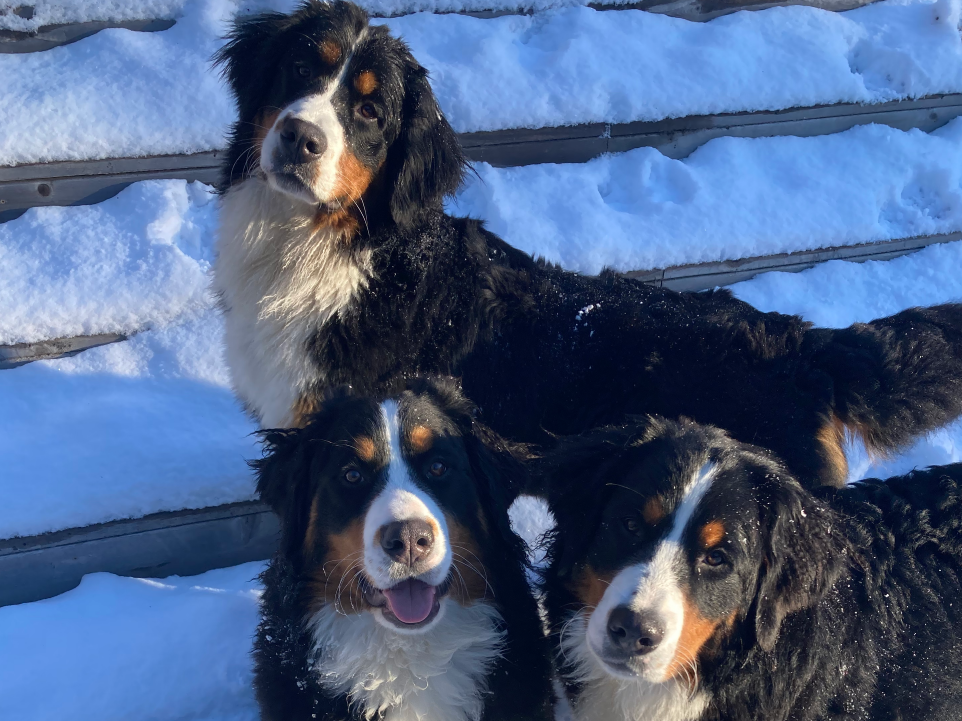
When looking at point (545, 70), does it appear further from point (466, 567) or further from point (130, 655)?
point (130, 655)

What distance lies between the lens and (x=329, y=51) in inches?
113

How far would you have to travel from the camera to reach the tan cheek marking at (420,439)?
2273mm

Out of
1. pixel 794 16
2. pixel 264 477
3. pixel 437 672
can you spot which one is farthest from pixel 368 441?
pixel 794 16

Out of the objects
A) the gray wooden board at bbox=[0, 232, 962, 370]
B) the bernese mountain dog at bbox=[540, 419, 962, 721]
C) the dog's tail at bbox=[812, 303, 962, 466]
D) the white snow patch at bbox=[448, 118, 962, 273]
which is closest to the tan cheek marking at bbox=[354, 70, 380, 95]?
the bernese mountain dog at bbox=[540, 419, 962, 721]

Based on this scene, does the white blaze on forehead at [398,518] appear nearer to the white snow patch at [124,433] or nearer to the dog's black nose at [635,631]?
the dog's black nose at [635,631]

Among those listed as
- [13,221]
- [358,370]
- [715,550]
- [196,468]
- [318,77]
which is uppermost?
[318,77]

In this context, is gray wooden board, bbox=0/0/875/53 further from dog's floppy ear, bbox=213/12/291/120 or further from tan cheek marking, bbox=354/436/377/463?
tan cheek marking, bbox=354/436/377/463

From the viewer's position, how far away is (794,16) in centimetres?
591

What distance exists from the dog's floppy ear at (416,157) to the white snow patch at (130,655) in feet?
6.26

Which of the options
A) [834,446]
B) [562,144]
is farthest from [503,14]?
[834,446]

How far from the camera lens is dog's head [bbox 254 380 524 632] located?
2072 mm

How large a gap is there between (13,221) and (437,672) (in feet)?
12.3

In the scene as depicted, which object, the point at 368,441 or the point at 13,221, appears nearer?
the point at 368,441

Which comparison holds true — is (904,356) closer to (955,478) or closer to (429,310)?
(955,478)
